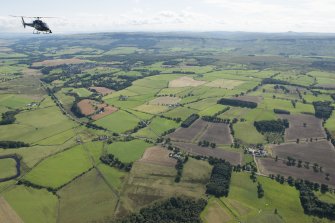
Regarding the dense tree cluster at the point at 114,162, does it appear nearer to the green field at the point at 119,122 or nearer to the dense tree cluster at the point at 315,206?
the green field at the point at 119,122

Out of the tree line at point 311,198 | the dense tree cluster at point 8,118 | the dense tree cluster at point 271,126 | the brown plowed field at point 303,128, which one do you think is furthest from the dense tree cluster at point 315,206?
the dense tree cluster at point 8,118

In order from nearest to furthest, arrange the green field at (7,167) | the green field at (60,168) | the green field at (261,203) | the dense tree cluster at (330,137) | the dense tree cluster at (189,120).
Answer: the green field at (261,203) → the green field at (60,168) → the green field at (7,167) → the dense tree cluster at (330,137) → the dense tree cluster at (189,120)

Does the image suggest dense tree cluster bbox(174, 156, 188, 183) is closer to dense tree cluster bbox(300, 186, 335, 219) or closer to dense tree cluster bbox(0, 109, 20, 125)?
dense tree cluster bbox(300, 186, 335, 219)

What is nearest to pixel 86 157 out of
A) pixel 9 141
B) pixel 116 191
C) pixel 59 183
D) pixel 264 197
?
pixel 59 183

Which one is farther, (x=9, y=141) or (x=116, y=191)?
(x=9, y=141)

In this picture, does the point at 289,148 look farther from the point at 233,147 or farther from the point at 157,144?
the point at 157,144

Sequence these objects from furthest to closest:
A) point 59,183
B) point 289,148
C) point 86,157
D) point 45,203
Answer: point 289,148 → point 86,157 → point 59,183 → point 45,203
